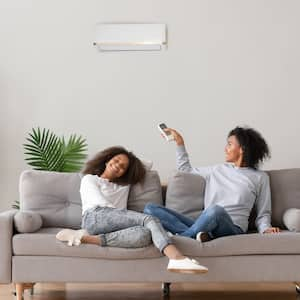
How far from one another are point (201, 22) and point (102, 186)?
182 centimetres

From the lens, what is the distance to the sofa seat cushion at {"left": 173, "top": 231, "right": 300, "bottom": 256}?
376 centimetres

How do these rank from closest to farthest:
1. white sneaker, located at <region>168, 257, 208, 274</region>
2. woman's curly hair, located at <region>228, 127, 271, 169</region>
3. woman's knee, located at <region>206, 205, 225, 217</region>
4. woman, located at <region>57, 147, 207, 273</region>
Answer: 1. white sneaker, located at <region>168, 257, 208, 274</region>
2. woman, located at <region>57, 147, 207, 273</region>
3. woman's knee, located at <region>206, 205, 225, 217</region>
4. woman's curly hair, located at <region>228, 127, 271, 169</region>

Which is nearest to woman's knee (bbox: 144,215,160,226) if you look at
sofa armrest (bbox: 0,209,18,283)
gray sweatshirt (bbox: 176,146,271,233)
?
gray sweatshirt (bbox: 176,146,271,233)

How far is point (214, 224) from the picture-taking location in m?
3.85

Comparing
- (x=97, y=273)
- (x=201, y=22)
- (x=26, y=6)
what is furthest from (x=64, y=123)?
(x=97, y=273)

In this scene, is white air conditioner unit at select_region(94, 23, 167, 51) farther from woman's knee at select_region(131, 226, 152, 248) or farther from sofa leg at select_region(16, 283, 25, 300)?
sofa leg at select_region(16, 283, 25, 300)

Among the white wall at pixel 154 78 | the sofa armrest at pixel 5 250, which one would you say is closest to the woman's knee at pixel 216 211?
the sofa armrest at pixel 5 250

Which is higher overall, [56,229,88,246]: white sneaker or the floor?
[56,229,88,246]: white sneaker

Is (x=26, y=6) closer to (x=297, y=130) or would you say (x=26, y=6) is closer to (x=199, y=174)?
(x=199, y=174)

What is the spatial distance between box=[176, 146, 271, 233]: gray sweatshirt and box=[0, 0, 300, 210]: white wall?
0.89m

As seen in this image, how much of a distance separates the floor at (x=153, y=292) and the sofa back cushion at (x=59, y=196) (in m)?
0.45

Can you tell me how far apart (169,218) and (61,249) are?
70 cm

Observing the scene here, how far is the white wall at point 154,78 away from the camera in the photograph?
529 cm

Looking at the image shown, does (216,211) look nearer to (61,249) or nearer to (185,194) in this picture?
(185,194)
